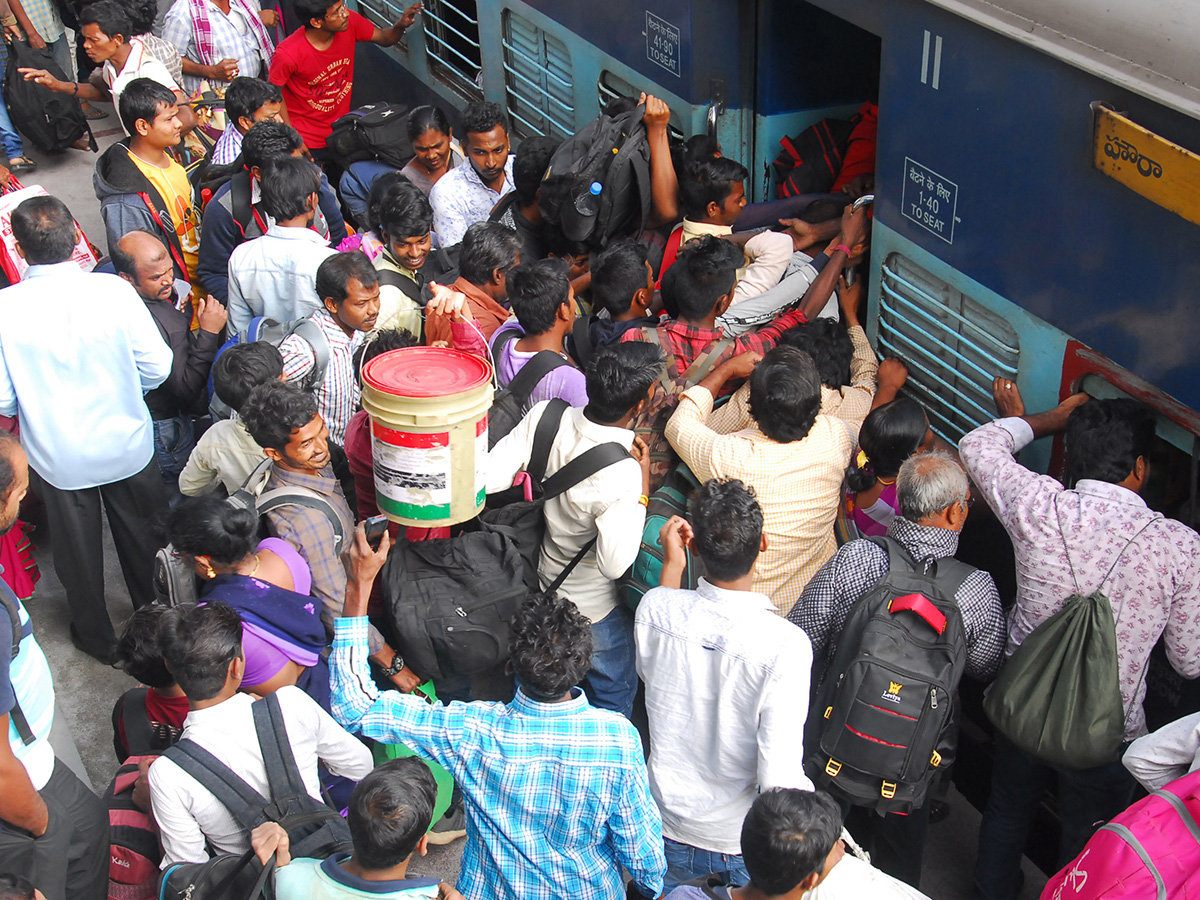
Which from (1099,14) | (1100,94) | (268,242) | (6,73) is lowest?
A: (6,73)

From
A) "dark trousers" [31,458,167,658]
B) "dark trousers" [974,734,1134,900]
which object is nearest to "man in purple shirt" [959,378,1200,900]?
"dark trousers" [974,734,1134,900]

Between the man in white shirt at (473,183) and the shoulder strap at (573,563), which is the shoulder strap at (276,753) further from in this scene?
the man in white shirt at (473,183)

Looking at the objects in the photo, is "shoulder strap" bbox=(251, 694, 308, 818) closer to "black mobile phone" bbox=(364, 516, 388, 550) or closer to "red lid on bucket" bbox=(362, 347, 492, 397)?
"black mobile phone" bbox=(364, 516, 388, 550)

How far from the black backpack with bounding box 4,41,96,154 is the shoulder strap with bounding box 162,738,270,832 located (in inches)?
257

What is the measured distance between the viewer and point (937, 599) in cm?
272

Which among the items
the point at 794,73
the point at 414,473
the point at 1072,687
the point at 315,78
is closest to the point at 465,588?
the point at 414,473

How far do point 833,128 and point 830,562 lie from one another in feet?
8.08

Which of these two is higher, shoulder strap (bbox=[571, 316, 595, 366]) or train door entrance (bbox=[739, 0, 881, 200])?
train door entrance (bbox=[739, 0, 881, 200])

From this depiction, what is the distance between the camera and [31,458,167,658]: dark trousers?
158 inches

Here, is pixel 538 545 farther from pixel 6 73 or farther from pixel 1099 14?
pixel 6 73

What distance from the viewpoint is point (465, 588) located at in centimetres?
309

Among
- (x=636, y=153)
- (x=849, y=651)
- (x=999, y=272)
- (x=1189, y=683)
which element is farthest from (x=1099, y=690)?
(x=636, y=153)

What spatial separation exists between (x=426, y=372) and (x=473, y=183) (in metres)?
2.22

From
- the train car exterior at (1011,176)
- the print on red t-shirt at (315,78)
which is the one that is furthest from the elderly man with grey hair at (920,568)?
the print on red t-shirt at (315,78)
